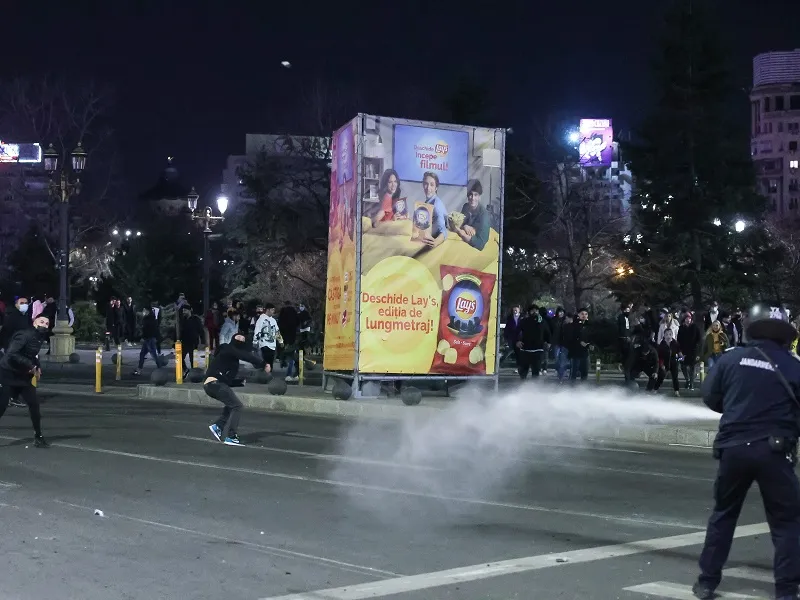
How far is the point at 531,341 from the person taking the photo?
86.9 ft

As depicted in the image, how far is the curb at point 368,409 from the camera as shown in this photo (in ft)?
56.1

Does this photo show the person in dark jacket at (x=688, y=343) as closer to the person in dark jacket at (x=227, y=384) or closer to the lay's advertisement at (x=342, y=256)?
the lay's advertisement at (x=342, y=256)

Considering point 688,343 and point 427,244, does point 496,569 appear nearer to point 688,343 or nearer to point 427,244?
point 427,244

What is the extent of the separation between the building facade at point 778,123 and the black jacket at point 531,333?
464ft

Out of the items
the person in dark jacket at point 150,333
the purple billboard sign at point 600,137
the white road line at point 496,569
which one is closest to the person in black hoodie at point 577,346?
the person in dark jacket at point 150,333

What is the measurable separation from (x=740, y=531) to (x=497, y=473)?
3757 mm

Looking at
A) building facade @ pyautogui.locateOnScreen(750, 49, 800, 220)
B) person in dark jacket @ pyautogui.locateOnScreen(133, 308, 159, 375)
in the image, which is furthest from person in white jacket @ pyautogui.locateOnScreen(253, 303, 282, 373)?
building facade @ pyautogui.locateOnScreen(750, 49, 800, 220)

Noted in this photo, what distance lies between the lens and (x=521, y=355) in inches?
1057

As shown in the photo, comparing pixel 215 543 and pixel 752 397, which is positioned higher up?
pixel 752 397

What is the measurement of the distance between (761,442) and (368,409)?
1396 centimetres

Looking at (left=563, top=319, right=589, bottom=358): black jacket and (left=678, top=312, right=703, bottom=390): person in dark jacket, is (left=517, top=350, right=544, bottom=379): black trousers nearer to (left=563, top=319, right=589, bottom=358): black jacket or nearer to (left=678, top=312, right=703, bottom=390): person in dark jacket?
(left=563, top=319, right=589, bottom=358): black jacket

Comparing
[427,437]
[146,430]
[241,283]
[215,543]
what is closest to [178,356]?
[146,430]

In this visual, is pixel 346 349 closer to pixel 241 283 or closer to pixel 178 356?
pixel 178 356

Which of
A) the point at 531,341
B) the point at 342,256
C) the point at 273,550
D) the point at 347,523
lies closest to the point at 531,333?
the point at 531,341
